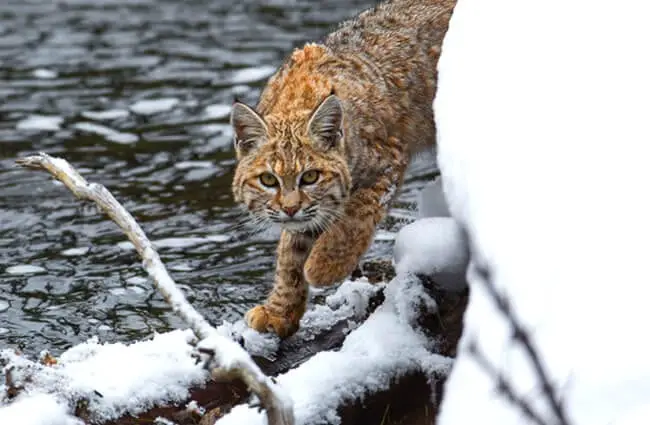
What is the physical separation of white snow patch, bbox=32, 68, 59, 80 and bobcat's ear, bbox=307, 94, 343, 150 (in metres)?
5.75

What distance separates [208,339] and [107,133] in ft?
19.9

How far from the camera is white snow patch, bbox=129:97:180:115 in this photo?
30.7ft

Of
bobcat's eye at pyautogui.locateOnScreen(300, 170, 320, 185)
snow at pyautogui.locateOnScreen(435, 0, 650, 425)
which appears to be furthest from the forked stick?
bobcat's eye at pyautogui.locateOnScreen(300, 170, 320, 185)

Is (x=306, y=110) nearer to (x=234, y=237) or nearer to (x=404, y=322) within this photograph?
(x=404, y=322)

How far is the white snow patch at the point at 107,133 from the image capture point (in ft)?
28.4

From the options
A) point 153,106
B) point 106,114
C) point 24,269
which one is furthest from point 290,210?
point 153,106

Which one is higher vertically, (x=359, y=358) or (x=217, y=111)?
(x=359, y=358)

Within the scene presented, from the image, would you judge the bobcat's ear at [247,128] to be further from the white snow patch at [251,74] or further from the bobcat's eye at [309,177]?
the white snow patch at [251,74]

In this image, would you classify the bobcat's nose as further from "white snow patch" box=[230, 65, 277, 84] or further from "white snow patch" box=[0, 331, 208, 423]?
"white snow patch" box=[230, 65, 277, 84]

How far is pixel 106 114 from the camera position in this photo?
9211 millimetres

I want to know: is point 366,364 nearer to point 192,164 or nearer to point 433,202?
point 433,202

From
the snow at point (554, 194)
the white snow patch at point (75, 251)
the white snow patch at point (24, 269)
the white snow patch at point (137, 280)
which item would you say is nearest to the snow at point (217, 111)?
the white snow patch at point (75, 251)

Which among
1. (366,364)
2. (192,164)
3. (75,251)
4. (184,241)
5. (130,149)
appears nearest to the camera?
(366,364)

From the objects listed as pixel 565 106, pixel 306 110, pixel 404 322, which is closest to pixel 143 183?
pixel 306 110
